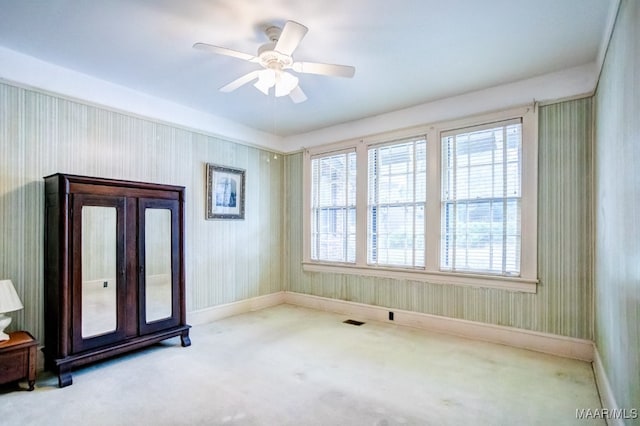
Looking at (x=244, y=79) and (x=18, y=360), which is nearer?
(x=18, y=360)

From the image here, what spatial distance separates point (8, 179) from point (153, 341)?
6.46ft

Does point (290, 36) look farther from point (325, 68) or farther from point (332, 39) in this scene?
point (332, 39)

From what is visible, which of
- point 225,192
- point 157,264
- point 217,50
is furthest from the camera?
point 225,192

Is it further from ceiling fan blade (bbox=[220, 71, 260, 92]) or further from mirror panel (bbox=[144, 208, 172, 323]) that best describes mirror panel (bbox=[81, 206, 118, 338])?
ceiling fan blade (bbox=[220, 71, 260, 92])

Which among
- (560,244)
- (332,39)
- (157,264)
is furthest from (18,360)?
(560,244)

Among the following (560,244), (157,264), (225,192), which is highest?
(225,192)

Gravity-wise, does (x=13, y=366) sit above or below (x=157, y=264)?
below

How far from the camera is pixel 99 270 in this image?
3074mm

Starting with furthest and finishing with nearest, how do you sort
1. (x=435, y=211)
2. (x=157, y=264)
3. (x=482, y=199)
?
(x=435, y=211)
(x=482, y=199)
(x=157, y=264)

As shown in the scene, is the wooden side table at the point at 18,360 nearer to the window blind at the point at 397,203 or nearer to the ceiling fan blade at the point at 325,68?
the ceiling fan blade at the point at 325,68

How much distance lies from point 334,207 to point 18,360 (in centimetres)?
381

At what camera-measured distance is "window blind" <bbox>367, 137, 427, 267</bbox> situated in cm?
426

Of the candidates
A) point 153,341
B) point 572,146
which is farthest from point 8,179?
point 572,146

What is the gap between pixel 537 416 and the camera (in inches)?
88.8
